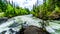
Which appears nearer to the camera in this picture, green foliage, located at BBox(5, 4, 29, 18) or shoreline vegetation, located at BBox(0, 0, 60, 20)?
shoreline vegetation, located at BBox(0, 0, 60, 20)

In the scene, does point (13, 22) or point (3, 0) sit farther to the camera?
point (3, 0)

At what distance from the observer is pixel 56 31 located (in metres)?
2.84

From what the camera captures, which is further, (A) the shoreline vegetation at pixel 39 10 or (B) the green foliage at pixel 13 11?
(B) the green foliage at pixel 13 11

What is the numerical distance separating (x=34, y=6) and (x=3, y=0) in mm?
943

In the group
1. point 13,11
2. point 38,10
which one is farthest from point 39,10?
point 13,11

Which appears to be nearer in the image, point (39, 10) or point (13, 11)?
point (39, 10)

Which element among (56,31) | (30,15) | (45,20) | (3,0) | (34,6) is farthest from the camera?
(3,0)

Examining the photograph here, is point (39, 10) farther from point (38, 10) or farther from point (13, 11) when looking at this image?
point (13, 11)

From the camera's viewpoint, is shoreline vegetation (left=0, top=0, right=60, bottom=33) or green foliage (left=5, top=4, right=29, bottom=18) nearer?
shoreline vegetation (left=0, top=0, right=60, bottom=33)

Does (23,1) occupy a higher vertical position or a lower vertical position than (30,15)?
higher

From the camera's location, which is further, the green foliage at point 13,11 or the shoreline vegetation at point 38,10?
the green foliage at point 13,11

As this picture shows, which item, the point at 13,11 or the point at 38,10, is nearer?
the point at 38,10

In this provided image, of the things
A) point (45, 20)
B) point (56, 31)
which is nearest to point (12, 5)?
point (45, 20)

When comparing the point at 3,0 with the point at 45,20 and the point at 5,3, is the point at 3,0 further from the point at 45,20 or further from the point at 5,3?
the point at 45,20
